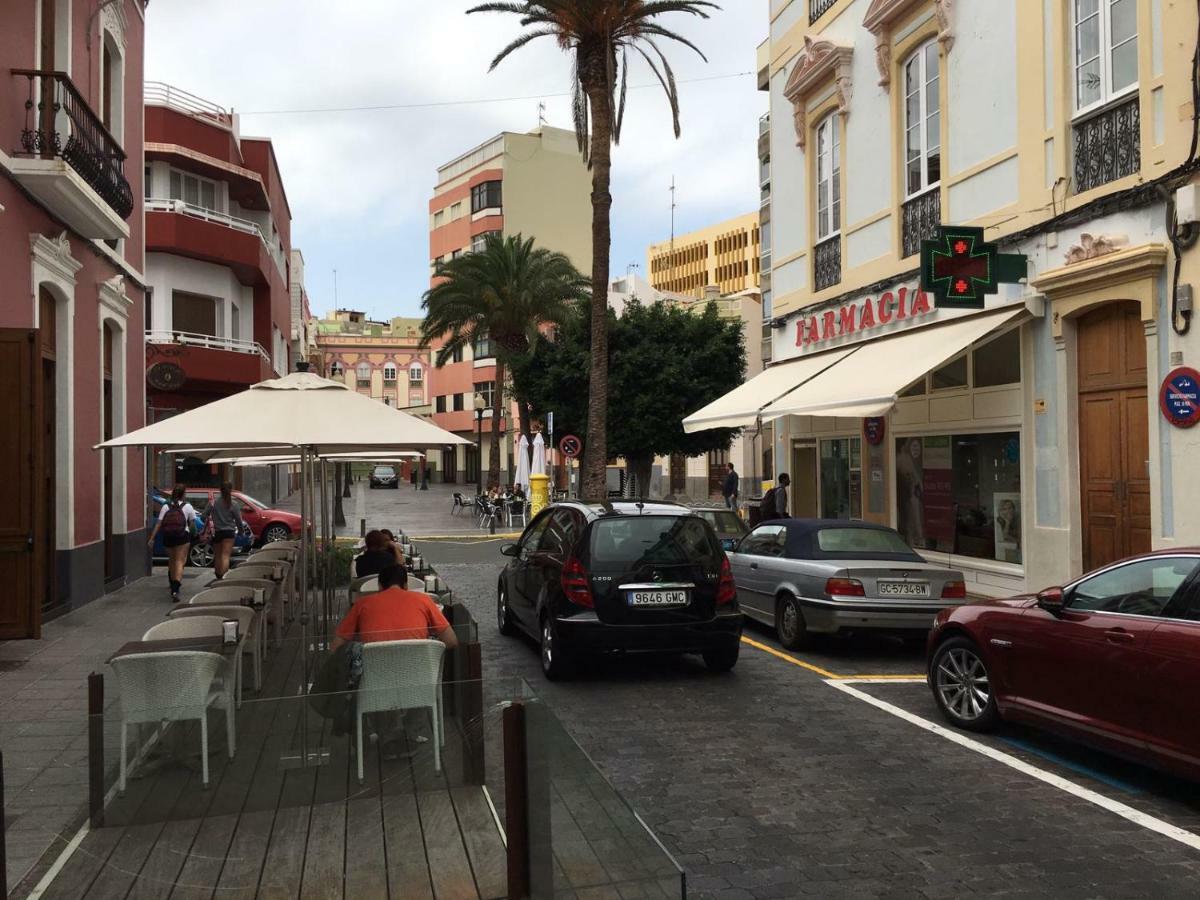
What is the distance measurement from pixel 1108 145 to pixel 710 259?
335ft

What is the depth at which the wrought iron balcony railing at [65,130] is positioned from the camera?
1144cm

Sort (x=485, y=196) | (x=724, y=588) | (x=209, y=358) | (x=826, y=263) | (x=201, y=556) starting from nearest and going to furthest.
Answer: (x=724, y=588), (x=826, y=263), (x=201, y=556), (x=209, y=358), (x=485, y=196)

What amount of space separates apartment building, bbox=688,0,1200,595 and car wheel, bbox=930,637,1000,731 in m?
4.59

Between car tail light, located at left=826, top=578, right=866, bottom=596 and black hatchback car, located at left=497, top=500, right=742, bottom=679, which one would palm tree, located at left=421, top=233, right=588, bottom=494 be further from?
black hatchback car, located at left=497, top=500, right=742, bottom=679

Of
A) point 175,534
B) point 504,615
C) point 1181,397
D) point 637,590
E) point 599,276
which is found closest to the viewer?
point 637,590

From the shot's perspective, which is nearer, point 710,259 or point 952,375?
point 952,375

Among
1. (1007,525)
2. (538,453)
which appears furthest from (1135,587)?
(538,453)

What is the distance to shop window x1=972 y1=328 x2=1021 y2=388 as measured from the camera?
13.9m

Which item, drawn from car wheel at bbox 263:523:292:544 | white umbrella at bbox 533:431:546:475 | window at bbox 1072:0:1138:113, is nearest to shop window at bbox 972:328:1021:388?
window at bbox 1072:0:1138:113

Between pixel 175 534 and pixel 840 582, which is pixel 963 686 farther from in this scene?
pixel 175 534

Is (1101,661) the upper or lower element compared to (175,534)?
lower

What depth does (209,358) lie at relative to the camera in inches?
1180

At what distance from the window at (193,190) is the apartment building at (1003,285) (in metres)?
19.9

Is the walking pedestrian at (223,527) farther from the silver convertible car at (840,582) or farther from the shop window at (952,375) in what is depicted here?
the shop window at (952,375)
